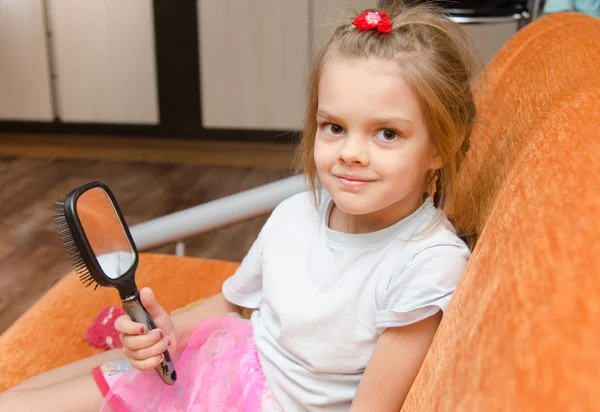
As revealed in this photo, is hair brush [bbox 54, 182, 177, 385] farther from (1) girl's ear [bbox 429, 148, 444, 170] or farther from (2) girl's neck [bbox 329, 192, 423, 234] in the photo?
(1) girl's ear [bbox 429, 148, 444, 170]

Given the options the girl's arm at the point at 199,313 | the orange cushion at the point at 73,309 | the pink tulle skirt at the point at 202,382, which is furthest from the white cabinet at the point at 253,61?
the pink tulle skirt at the point at 202,382

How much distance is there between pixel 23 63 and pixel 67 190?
937 mm

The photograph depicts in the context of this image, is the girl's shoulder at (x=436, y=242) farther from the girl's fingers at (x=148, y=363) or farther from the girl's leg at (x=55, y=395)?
the girl's leg at (x=55, y=395)

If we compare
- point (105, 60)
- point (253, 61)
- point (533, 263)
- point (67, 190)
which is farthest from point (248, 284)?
point (105, 60)

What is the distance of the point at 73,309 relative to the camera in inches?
47.8

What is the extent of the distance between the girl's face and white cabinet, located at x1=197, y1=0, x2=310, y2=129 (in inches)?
105

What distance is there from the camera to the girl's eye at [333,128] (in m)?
0.78

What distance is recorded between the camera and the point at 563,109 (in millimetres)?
600

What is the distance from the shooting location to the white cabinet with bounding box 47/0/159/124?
3.51 m

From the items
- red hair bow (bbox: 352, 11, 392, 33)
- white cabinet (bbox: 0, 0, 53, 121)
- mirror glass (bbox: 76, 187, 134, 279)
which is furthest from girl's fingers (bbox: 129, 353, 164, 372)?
white cabinet (bbox: 0, 0, 53, 121)

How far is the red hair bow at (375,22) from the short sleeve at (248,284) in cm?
35

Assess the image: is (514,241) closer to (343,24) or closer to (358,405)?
(358,405)

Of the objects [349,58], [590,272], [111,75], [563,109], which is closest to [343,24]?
[349,58]

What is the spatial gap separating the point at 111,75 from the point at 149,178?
70cm
